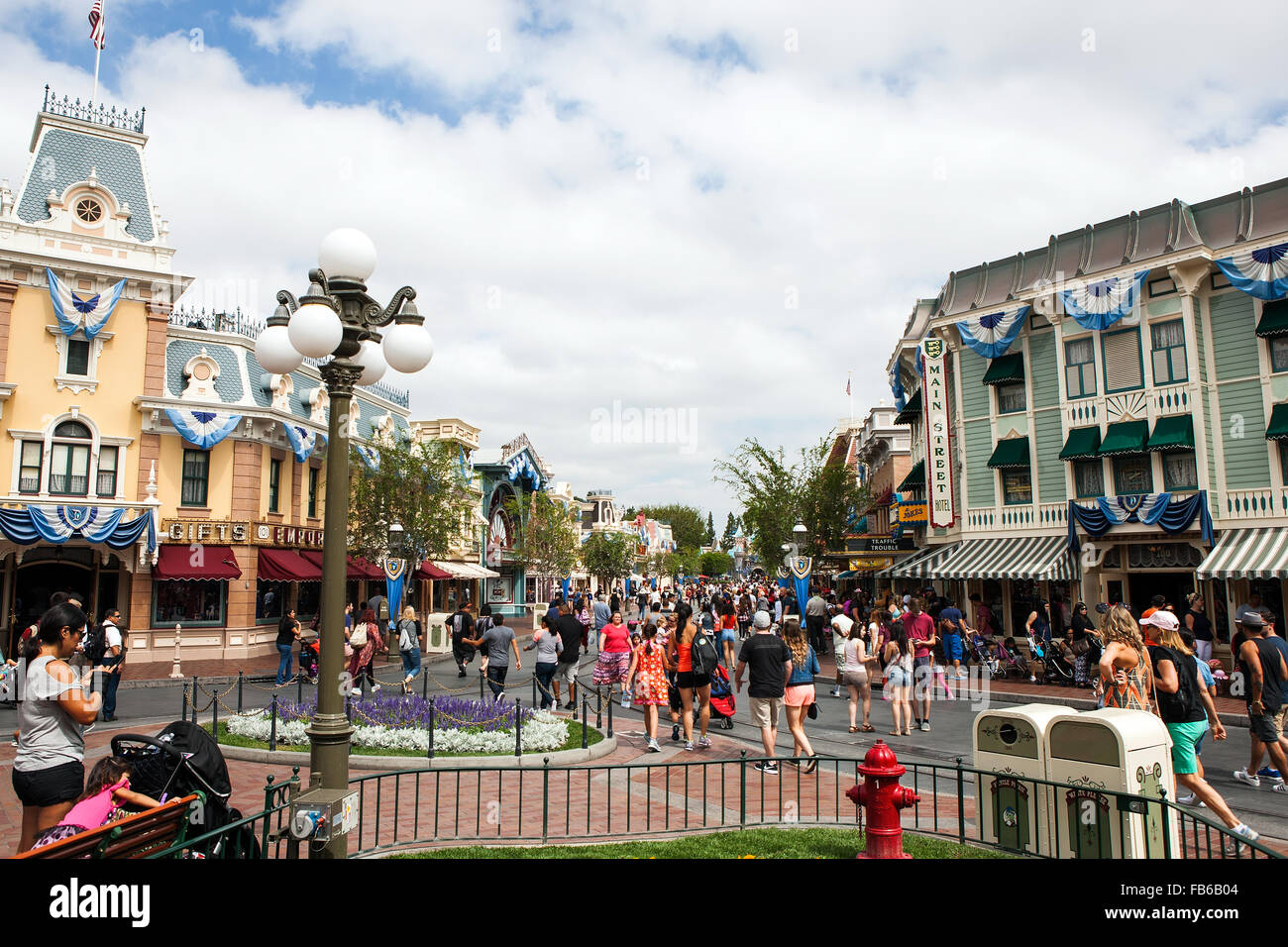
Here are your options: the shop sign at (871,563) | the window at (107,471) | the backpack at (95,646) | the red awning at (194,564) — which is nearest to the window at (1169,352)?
the shop sign at (871,563)

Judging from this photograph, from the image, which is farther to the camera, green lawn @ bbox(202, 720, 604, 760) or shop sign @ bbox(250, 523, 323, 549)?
shop sign @ bbox(250, 523, 323, 549)

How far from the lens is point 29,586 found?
75.8 feet

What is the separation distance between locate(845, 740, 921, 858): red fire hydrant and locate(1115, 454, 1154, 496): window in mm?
19951

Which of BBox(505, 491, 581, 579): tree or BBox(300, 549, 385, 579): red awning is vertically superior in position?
BBox(505, 491, 581, 579): tree

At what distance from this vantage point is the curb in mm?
10039

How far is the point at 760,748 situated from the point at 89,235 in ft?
77.8

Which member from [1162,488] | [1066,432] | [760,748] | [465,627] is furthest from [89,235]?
[1162,488]

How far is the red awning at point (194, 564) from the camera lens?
23906 mm

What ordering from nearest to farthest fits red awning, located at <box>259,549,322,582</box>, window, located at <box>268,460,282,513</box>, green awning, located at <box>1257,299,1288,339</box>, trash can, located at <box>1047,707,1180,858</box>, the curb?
1. trash can, located at <box>1047,707,1180,858</box>
2. the curb
3. green awning, located at <box>1257,299,1288,339</box>
4. red awning, located at <box>259,549,322,582</box>
5. window, located at <box>268,460,282,513</box>

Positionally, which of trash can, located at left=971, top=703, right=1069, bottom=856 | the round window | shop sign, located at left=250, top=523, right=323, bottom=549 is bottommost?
trash can, located at left=971, top=703, right=1069, bottom=856

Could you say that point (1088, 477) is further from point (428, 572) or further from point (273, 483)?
point (273, 483)

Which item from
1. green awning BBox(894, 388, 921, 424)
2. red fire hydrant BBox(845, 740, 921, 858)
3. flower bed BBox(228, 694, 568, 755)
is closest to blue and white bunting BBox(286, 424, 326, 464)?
flower bed BBox(228, 694, 568, 755)

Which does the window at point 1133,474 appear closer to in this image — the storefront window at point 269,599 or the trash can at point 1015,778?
the trash can at point 1015,778

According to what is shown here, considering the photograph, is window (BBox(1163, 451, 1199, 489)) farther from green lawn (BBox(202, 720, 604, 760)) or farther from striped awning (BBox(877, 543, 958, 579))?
green lawn (BBox(202, 720, 604, 760))
